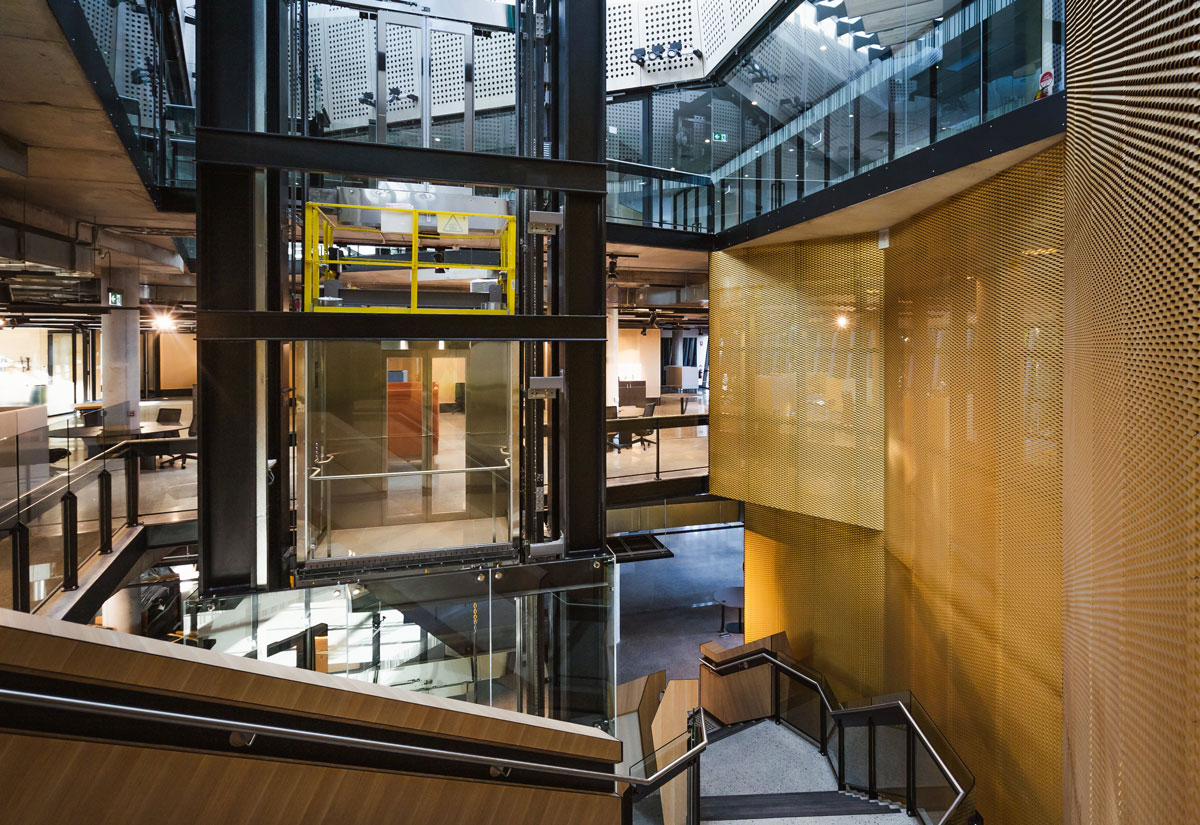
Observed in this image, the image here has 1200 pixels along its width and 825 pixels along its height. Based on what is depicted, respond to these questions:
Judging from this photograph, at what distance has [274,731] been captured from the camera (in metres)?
2.11

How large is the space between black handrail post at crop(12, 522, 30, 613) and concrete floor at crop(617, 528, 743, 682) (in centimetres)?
783

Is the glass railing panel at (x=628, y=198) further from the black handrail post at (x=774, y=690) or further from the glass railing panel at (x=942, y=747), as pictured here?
the glass railing panel at (x=942, y=747)

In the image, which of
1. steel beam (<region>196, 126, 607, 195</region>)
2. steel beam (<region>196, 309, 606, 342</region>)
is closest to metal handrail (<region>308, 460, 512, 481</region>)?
steel beam (<region>196, 309, 606, 342</region>)

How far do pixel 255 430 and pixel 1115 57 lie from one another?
17.9 ft

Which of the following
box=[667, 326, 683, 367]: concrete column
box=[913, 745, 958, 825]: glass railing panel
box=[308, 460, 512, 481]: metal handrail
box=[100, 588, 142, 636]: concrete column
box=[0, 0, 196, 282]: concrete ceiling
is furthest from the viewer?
box=[667, 326, 683, 367]: concrete column

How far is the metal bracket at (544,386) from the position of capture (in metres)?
5.57

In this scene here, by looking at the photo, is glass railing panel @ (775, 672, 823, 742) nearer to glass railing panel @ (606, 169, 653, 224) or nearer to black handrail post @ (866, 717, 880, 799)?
black handrail post @ (866, 717, 880, 799)

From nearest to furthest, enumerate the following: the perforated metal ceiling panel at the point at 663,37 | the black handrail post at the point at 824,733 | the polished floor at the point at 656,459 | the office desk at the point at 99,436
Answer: the black handrail post at the point at 824,733 → the office desk at the point at 99,436 → the polished floor at the point at 656,459 → the perforated metal ceiling panel at the point at 663,37

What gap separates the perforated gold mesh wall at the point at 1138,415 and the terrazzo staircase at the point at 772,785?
7.99 feet

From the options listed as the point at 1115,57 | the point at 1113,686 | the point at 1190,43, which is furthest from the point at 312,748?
the point at 1115,57

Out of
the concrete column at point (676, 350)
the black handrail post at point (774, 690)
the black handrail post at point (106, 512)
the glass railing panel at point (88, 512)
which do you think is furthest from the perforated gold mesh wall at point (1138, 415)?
the concrete column at point (676, 350)

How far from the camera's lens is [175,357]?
2828 cm

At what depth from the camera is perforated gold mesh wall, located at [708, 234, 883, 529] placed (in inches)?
317

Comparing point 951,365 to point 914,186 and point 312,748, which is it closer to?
point 914,186
